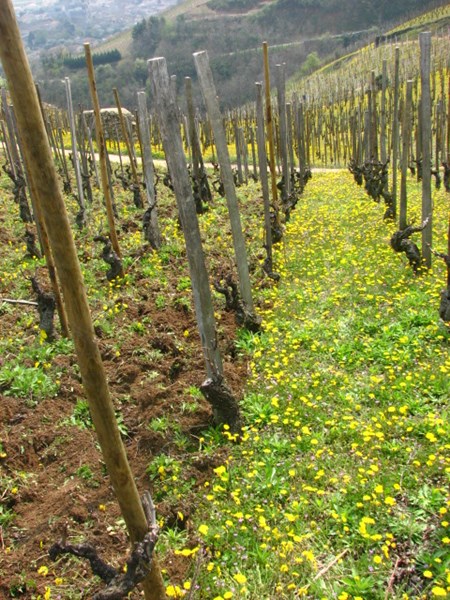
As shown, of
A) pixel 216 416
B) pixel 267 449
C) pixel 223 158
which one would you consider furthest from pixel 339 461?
pixel 223 158

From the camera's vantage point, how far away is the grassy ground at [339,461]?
3.31 m

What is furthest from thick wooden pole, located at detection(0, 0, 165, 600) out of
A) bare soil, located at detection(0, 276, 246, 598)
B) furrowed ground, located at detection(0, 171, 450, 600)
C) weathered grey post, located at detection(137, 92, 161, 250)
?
weathered grey post, located at detection(137, 92, 161, 250)

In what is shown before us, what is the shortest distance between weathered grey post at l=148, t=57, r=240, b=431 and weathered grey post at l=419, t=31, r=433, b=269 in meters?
4.45

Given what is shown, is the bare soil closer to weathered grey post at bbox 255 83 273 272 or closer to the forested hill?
weathered grey post at bbox 255 83 273 272

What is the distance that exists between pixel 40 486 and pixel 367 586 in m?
2.61

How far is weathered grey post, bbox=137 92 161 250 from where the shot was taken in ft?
31.7

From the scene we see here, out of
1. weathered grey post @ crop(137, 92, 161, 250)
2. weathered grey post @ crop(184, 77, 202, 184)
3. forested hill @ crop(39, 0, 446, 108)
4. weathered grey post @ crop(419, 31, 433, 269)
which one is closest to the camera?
weathered grey post @ crop(419, 31, 433, 269)

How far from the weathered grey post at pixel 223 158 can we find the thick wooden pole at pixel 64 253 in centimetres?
365

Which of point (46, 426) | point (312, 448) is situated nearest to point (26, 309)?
point (46, 426)

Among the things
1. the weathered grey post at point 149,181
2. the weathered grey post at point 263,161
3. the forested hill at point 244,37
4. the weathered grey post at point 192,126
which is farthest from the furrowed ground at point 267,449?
the forested hill at point 244,37

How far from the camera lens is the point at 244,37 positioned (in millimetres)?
100312

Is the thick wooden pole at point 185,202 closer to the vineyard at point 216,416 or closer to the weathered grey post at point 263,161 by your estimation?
the vineyard at point 216,416

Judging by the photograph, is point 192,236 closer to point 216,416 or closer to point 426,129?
point 216,416

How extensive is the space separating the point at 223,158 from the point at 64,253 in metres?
4.14
